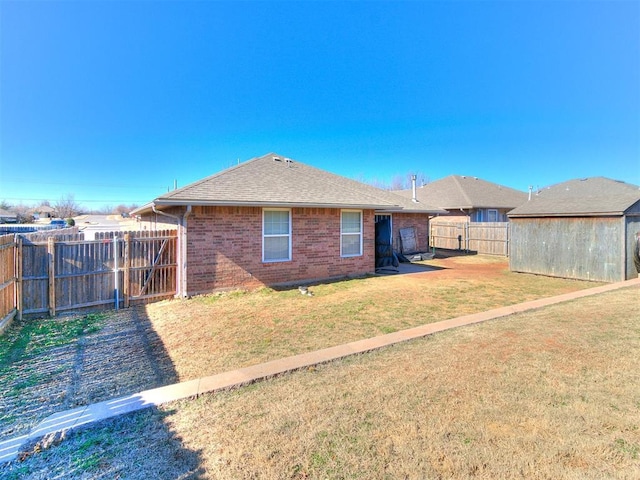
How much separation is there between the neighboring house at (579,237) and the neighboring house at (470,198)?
8.70 m

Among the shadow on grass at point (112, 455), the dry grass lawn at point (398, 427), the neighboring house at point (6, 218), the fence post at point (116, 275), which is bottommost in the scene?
the shadow on grass at point (112, 455)

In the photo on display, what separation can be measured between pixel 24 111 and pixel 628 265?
2865 centimetres

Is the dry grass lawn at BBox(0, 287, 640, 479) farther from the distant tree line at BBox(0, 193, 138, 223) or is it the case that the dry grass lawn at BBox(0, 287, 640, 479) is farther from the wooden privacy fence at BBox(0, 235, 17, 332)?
the distant tree line at BBox(0, 193, 138, 223)

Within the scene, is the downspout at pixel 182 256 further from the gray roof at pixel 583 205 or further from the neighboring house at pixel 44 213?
the neighboring house at pixel 44 213

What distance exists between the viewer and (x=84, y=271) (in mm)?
7957

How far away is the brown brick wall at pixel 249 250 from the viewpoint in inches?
359

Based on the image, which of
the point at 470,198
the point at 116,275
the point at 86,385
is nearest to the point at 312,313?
the point at 86,385

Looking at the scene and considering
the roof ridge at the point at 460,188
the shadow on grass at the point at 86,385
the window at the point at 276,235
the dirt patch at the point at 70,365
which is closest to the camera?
the shadow on grass at the point at 86,385

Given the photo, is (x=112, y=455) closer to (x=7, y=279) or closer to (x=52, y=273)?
(x=7, y=279)

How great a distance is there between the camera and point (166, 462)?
106 inches

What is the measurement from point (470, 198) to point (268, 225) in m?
18.8

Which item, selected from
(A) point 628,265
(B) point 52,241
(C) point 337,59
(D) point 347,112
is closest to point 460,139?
(D) point 347,112

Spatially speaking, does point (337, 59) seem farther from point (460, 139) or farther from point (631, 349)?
point (460, 139)

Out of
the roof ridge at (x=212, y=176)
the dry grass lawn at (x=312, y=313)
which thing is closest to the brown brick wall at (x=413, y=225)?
the dry grass lawn at (x=312, y=313)
